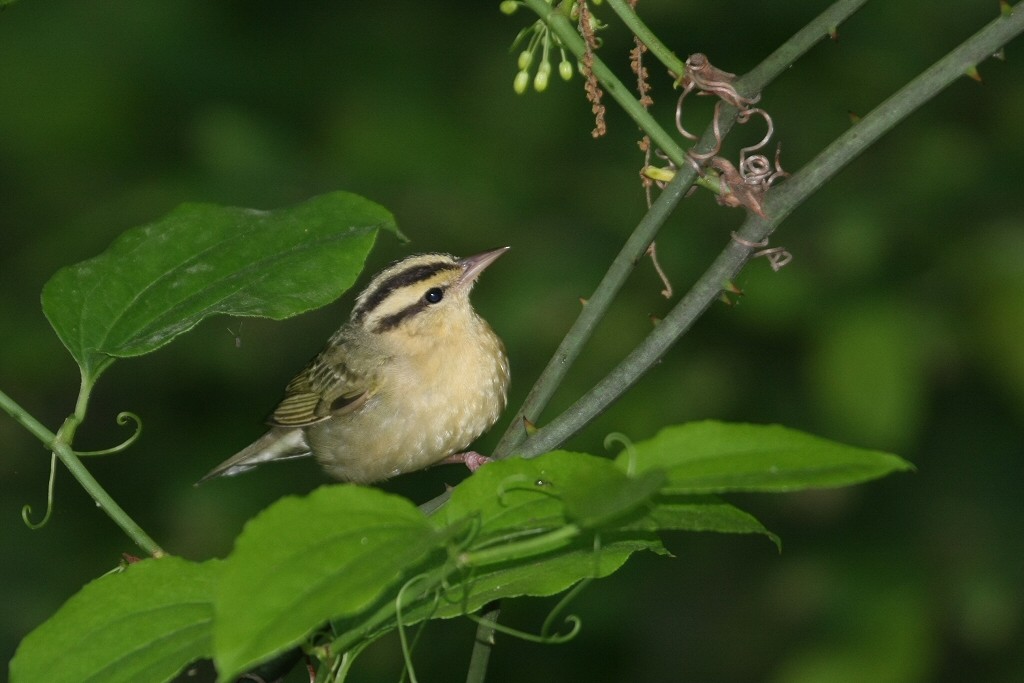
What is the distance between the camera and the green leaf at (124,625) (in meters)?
2.06

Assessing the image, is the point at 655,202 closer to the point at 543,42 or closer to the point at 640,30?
the point at 640,30

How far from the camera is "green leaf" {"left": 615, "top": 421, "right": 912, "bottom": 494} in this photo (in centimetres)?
174

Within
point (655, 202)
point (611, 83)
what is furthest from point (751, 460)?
point (611, 83)

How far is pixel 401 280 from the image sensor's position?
520 cm

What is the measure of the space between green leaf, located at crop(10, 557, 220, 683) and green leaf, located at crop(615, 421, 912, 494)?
0.78 meters

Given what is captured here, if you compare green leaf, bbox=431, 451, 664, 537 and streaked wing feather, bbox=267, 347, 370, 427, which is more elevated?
green leaf, bbox=431, 451, 664, 537

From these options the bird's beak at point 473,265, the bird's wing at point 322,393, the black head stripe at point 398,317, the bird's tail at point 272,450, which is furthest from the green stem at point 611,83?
the bird's tail at point 272,450

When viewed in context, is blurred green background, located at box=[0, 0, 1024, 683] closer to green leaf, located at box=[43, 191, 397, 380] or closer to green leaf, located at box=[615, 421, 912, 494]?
green leaf, located at box=[43, 191, 397, 380]

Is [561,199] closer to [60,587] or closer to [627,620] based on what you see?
[627,620]

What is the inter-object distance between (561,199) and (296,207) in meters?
3.81

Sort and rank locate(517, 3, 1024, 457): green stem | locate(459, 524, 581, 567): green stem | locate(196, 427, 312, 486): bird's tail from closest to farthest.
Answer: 1. locate(459, 524, 581, 567): green stem
2. locate(517, 3, 1024, 457): green stem
3. locate(196, 427, 312, 486): bird's tail

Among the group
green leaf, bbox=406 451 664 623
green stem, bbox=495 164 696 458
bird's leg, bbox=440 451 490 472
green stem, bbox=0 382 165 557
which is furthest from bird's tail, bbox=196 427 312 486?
green leaf, bbox=406 451 664 623

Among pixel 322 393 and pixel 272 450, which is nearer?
pixel 322 393

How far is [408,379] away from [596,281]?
3.84ft
